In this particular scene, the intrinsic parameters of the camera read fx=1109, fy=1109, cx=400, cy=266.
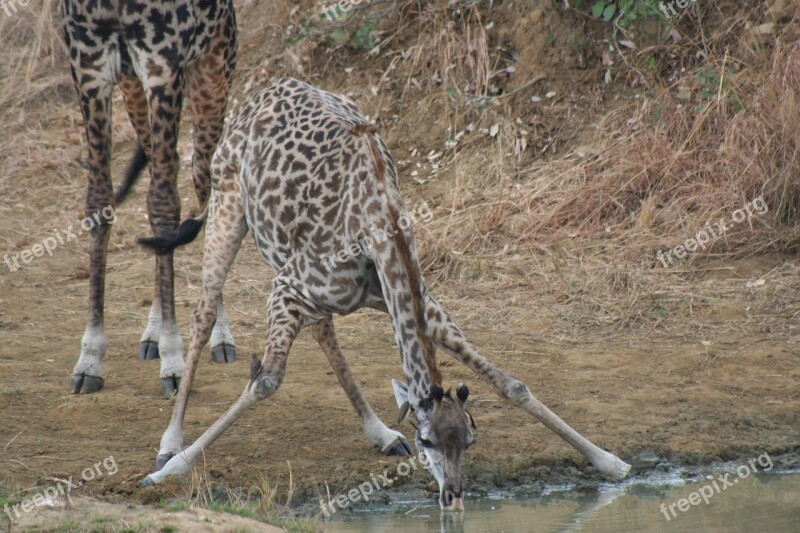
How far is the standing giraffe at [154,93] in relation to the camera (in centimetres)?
680

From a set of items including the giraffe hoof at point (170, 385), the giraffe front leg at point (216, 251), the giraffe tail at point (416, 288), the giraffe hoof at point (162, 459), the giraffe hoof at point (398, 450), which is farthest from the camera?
the giraffe hoof at point (170, 385)

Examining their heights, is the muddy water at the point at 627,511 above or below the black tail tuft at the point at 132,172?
below

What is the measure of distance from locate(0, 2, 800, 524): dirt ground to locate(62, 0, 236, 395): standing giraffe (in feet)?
1.32

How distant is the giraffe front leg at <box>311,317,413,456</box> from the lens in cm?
610

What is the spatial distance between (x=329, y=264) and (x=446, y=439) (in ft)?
4.10

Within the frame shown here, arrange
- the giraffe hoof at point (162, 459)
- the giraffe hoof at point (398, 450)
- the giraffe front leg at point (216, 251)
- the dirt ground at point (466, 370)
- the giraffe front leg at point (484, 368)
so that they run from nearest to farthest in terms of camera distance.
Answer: the giraffe front leg at point (484, 368), the giraffe hoof at point (162, 459), the dirt ground at point (466, 370), the giraffe hoof at point (398, 450), the giraffe front leg at point (216, 251)

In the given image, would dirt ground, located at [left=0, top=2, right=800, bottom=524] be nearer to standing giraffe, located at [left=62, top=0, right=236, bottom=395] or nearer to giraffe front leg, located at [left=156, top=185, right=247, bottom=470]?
standing giraffe, located at [left=62, top=0, right=236, bottom=395]

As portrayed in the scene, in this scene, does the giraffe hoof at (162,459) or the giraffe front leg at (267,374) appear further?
the giraffe hoof at (162,459)

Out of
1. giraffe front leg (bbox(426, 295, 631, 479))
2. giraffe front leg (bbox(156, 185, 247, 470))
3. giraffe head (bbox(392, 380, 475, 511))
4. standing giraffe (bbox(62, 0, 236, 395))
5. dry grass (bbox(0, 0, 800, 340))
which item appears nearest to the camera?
giraffe head (bbox(392, 380, 475, 511))

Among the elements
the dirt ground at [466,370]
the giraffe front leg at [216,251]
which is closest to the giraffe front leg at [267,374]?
the dirt ground at [466,370]

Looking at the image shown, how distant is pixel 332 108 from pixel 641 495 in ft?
9.24

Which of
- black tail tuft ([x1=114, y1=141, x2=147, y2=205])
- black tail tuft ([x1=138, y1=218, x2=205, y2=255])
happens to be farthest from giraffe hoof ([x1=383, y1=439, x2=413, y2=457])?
black tail tuft ([x1=114, y1=141, x2=147, y2=205])

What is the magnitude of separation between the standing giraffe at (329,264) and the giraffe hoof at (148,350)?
5.18ft

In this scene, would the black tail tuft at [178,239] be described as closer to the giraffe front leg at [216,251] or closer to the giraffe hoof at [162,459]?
the giraffe front leg at [216,251]
